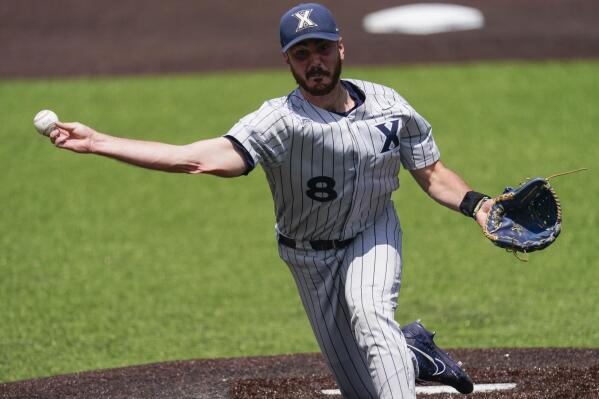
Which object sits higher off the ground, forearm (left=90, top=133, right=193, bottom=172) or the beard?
the beard

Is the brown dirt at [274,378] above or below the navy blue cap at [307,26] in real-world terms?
below

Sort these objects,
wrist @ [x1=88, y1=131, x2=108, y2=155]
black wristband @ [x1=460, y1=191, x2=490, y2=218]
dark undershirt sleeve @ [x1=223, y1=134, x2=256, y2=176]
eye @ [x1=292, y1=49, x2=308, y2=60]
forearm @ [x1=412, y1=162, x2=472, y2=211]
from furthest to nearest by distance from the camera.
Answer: forearm @ [x1=412, y1=162, x2=472, y2=211]
black wristband @ [x1=460, y1=191, x2=490, y2=218]
eye @ [x1=292, y1=49, x2=308, y2=60]
dark undershirt sleeve @ [x1=223, y1=134, x2=256, y2=176]
wrist @ [x1=88, y1=131, x2=108, y2=155]

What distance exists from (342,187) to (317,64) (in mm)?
510

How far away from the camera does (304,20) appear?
→ 448 centimetres

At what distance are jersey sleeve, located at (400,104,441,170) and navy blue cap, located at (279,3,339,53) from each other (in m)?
0.51

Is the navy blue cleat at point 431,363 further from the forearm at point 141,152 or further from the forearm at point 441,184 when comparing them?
the forearm at point 141,152

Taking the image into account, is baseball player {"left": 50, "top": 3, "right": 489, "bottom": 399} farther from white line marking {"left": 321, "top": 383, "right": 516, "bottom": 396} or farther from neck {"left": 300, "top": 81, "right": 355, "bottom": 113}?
white line marking {"left": 321, "top": 383, "right": 516, "bottom": 396}

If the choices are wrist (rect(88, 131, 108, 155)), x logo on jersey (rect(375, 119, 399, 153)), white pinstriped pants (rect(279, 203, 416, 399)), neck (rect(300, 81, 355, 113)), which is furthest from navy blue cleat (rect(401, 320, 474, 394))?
wrist (rect(88, 131, 108, 155))

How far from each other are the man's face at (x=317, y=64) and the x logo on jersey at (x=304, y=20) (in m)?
0.06

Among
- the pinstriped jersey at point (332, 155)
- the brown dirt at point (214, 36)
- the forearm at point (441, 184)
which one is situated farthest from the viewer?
the brown dirt at point (214, 36)

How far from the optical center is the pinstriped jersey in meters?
4.41

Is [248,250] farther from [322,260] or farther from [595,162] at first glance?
[322,260]

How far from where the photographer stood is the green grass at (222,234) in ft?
24.3

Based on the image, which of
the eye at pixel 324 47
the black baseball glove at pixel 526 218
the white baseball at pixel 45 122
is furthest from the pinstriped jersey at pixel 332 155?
the white baseball at pixel 45 122
